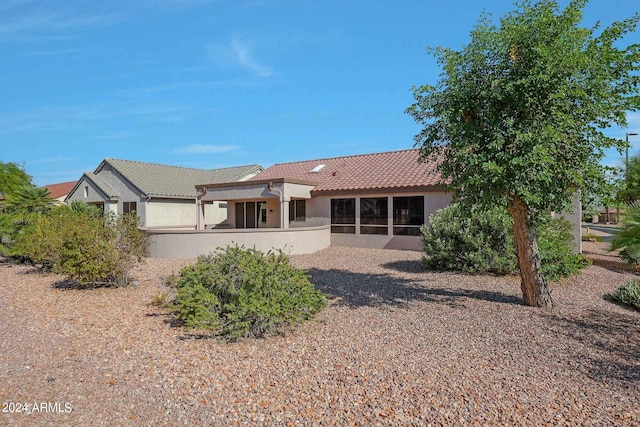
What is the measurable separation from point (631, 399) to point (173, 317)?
699 cm

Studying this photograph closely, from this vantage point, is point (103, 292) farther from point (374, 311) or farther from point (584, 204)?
point (584, 204)

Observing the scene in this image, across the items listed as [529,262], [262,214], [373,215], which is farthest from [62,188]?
[529,262]

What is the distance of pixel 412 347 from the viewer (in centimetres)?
580

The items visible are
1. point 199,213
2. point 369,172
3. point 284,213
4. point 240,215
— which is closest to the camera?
point 284,213

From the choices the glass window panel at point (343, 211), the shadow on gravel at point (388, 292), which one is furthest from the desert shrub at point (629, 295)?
the glass window panel at point (343, 211)

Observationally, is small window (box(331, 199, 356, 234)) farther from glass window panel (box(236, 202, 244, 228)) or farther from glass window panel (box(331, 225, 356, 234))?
glass window panel (box(236, 202, 244, 228))

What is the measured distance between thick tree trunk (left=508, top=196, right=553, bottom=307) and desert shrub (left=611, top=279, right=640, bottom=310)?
2.10m

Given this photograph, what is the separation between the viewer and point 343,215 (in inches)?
773

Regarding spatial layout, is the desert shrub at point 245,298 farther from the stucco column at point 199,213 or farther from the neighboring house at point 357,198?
the stucco column at point 199,213

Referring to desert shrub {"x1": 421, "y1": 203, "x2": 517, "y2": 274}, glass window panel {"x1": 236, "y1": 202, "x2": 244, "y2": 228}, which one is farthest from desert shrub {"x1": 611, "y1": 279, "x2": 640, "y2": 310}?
glass window panel {"x1": 236, "y1": 202, "x2": 244, "y2": 228}

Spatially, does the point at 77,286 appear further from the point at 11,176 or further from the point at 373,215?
the point at 11,176

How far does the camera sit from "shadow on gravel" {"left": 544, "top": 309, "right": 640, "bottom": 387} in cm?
502

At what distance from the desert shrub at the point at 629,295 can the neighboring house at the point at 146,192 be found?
25141mm

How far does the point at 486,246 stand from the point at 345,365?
7.68 m
